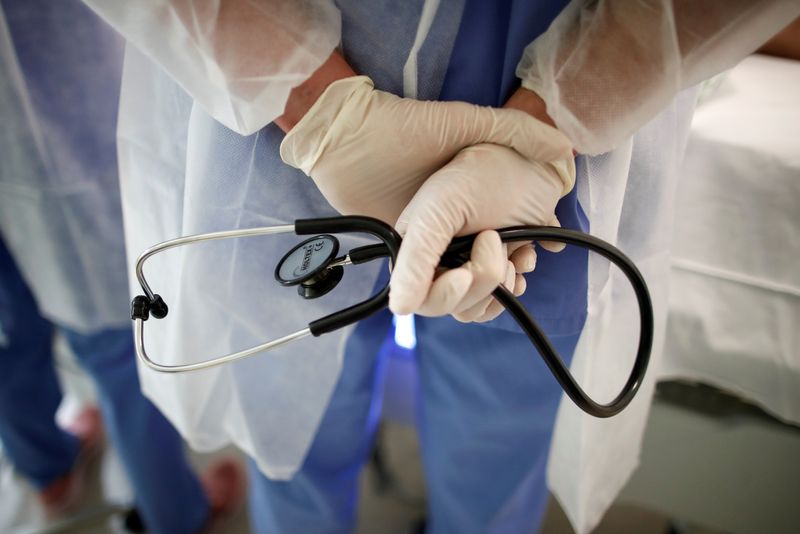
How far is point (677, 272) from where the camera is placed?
708mm

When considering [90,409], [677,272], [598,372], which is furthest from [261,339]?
[90,409]

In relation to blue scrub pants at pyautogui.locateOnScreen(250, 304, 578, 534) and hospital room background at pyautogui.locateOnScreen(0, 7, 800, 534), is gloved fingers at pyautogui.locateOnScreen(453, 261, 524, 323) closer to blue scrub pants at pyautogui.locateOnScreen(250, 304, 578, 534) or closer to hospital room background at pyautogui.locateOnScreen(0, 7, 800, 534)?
blue scrub pants at pyautogui.locateOnScreen(250, 304, 578, 534)

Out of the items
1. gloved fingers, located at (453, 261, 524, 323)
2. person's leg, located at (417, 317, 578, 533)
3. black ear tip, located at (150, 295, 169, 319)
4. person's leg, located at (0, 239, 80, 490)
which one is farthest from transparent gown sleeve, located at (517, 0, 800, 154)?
person's leg, located at (0, 239, 80, 490)

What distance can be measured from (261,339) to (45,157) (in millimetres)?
387

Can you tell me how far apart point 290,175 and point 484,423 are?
374mm

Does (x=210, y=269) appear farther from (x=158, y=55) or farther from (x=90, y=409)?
(x=90, y=409)

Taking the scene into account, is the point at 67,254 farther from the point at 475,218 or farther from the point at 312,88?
the point at 475,218

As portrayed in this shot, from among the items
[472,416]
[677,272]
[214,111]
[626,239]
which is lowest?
[472,416]

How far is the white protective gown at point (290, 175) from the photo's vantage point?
0.40m

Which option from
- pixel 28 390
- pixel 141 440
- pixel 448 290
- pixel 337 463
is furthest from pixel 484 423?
pixel 28 390

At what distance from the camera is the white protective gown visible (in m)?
0.40

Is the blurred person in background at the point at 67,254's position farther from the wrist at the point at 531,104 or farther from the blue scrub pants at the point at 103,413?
the wrist at the point at 531,104

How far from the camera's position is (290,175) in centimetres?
50

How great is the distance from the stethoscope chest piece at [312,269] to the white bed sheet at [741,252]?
508 mm
